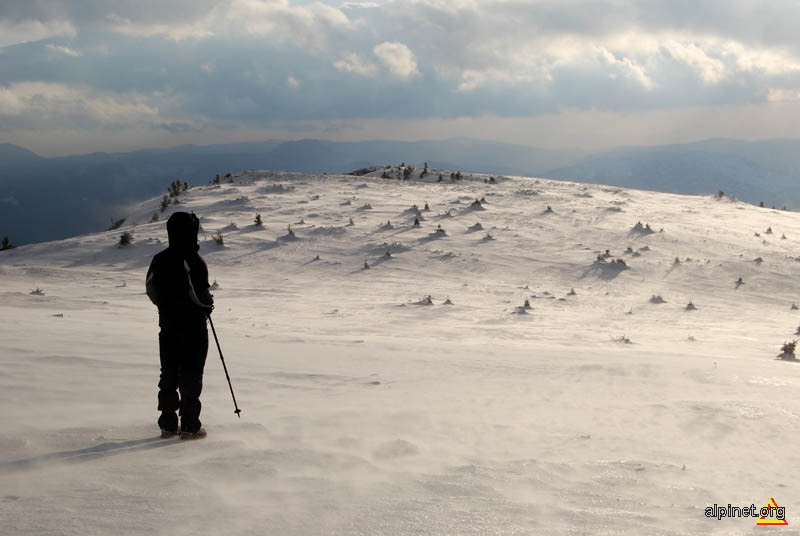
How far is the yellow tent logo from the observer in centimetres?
289

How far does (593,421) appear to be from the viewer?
4586 mm

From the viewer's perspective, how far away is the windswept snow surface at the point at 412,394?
2.96m

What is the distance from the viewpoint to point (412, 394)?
5293mm

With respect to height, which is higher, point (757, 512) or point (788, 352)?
point (757, 512)

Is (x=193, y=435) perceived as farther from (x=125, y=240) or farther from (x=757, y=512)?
(x=125, y=240)

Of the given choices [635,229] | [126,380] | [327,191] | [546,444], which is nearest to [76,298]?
[126,380]

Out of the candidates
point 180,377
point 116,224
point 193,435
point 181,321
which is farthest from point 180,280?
point 116,224

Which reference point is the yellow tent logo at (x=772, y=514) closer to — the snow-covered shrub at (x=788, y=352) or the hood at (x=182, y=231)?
the hood at (x=182, y=231)

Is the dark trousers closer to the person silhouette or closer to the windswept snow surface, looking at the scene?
the person silhouette

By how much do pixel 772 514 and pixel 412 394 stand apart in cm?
290

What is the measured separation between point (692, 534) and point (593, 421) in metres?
1.85

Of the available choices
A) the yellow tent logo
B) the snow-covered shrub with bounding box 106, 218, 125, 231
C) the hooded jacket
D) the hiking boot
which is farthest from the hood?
the snow-covered shrub with bounding box 106, 218, 125, 231

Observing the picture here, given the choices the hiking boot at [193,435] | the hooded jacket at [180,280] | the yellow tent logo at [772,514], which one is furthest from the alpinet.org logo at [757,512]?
the hooded jacket at [180,280]

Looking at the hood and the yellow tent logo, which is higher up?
the hood
